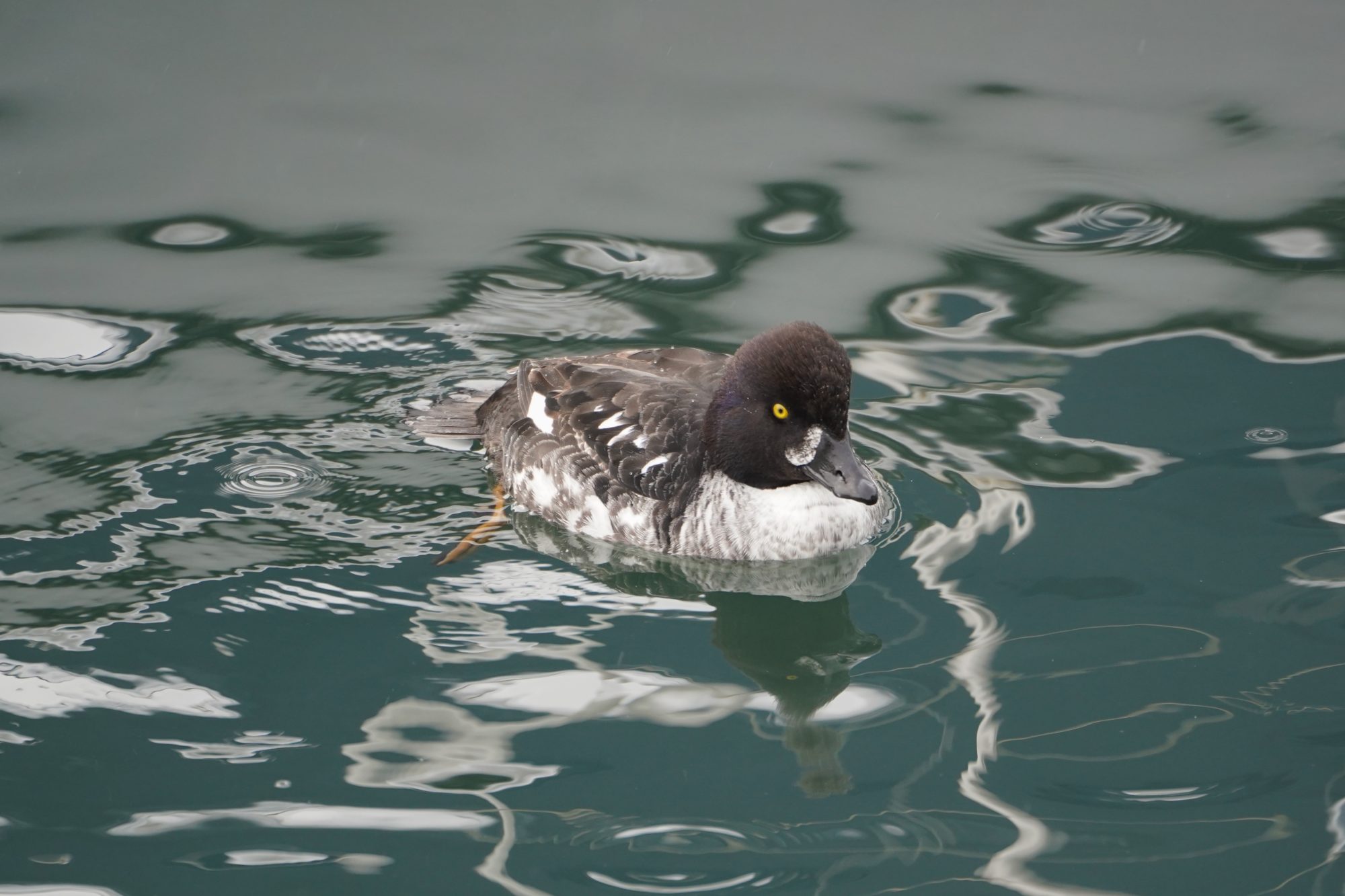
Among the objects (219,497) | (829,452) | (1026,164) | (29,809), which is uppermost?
(1026,164)

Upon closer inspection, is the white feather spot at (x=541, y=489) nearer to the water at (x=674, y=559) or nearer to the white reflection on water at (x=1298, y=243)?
the water at (x=674, y=559)

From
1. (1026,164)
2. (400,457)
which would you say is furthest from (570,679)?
(1026,164)

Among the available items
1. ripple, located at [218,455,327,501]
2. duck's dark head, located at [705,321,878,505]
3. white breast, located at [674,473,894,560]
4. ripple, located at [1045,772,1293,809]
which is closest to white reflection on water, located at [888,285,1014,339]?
white breast, located at [674,473,894,560]

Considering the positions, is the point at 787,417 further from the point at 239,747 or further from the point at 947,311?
the point at 947,311

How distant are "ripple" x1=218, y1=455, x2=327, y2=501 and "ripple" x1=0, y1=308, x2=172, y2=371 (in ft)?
5.09

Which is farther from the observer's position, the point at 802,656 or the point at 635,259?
the point at 635,259

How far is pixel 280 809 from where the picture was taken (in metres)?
5.71

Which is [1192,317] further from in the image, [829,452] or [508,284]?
[508,284]

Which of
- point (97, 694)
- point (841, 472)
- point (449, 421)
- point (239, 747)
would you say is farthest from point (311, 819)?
point (449, 421)

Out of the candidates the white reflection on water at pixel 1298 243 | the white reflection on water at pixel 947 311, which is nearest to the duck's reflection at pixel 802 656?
the white reflection on water at pixel 947 311

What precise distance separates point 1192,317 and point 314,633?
5.82m

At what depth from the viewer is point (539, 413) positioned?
26.1 feet

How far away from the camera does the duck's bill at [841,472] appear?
22.5 ft

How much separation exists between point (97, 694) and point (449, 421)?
8.72 feet
